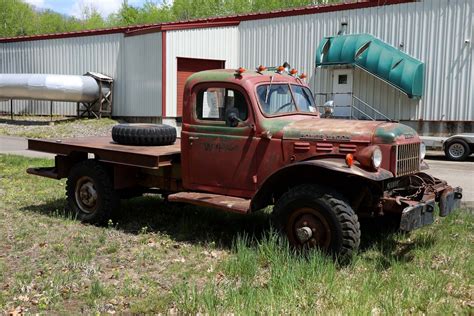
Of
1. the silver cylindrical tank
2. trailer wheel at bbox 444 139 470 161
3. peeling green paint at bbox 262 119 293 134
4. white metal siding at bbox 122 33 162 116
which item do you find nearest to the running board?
peeling green paint at bbox 262 119 293 134

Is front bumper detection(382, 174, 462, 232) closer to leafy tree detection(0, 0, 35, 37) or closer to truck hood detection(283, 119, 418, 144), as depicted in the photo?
truck hood detection(283, 119, 418, 144)

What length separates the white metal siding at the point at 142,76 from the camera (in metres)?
21.4

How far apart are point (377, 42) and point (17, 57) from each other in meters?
19.6

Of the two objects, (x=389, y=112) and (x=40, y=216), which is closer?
(x=40, y=216)

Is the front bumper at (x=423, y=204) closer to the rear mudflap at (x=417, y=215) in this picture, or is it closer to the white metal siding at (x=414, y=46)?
the rear mudflap at (x=417, y=215)

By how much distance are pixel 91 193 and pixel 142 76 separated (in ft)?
51.1

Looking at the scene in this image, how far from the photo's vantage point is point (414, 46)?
18281mm

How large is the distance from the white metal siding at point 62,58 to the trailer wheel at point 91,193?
55.1 feet

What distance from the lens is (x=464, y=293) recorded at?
463 centimetres

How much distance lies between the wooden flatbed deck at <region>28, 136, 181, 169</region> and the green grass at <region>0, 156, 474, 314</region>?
2.90 feet

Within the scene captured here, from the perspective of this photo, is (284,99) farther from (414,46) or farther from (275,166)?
(414,46)

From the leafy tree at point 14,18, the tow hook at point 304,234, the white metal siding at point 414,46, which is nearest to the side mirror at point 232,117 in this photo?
the tow hook at point 304,234

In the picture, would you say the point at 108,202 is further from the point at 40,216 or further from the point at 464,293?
the point at 464,293

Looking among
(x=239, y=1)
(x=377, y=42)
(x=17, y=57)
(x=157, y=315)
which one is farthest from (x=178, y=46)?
(x=239, y=1)
